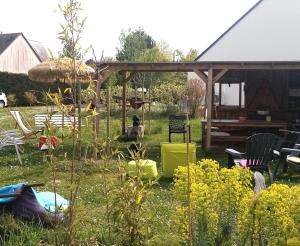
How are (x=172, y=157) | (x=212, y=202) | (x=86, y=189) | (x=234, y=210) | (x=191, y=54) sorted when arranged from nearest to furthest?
(x=212, y=202) → (x=234, y=210) → (x=86, y=189) → (x=172, y=157) → (x=191, y=54)

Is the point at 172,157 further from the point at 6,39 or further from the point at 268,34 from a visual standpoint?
the point at 6,39

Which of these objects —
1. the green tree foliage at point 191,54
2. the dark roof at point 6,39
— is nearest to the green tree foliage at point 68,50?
the dark roof at point 6,39

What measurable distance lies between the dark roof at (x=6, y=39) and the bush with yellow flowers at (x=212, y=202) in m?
48.8

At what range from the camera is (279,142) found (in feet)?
26.3

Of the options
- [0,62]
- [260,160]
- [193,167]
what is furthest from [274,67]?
[0,62]

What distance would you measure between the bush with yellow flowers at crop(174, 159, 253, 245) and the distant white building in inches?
1832

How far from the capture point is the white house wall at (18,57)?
49.8 metres

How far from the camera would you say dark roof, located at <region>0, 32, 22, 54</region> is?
5009cm

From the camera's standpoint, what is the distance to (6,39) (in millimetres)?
51875


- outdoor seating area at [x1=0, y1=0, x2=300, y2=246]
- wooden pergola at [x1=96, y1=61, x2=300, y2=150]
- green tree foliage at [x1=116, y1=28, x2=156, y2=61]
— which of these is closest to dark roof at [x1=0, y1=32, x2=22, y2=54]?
green tree foliage at [x1=116, y1=28, x2=156, y2=61]

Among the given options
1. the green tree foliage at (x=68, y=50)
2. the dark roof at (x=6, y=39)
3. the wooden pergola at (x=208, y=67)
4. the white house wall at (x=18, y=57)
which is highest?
the dark roof at (x=6, y=39)

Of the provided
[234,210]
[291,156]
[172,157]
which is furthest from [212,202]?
[291,156]

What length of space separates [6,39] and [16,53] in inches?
76.9

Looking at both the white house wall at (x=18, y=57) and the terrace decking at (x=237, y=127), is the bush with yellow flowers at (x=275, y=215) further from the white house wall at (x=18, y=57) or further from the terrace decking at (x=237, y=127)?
the white house wall at (x=18, y=57)
